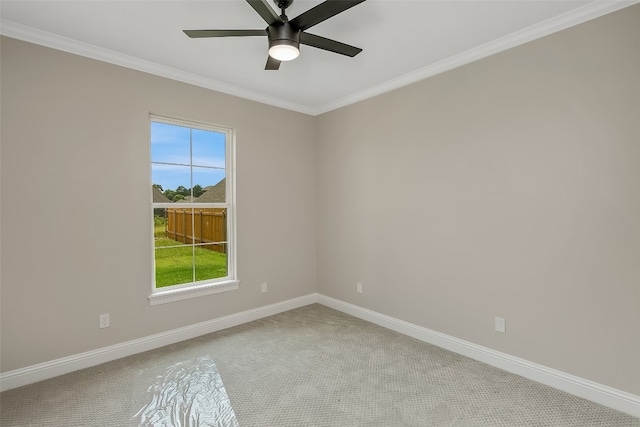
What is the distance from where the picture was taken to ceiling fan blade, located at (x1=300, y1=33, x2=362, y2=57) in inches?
78.6

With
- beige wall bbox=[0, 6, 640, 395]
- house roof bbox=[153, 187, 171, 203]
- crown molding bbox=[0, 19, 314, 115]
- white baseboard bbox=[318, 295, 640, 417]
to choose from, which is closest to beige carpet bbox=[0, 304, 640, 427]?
white baseboard bbox=[318, 295, 640, 417]

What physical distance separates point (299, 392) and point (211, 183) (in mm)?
2272

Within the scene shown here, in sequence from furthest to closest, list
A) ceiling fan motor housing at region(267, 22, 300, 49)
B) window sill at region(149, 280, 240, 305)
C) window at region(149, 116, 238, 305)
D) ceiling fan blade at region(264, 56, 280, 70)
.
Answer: window at region(149, 116, 238, 305), window sill at region(149, 280, 240, 305), ceiling fan blade at region(264, 56, 280, 70), ceiling fan motor housing at region(267, 22, 300, 49)

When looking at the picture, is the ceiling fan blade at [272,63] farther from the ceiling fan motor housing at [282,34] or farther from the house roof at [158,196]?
the house roof at [158,196]

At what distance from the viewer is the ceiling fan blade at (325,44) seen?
6.55 ft

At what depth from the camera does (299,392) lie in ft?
7.53

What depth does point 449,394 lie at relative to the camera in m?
2.26

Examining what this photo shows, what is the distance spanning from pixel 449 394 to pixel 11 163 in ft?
11.7

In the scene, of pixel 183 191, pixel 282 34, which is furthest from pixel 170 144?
pixel 282 34

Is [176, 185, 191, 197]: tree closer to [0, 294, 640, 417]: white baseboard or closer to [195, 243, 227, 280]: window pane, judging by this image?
[195, 243, 227, 280]: window pane

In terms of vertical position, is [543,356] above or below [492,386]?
above

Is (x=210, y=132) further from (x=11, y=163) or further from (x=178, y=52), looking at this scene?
(x=11, y=163)

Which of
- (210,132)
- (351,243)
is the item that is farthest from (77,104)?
(351,243)

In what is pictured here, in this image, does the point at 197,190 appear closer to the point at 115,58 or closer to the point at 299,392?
the point at 115,58
